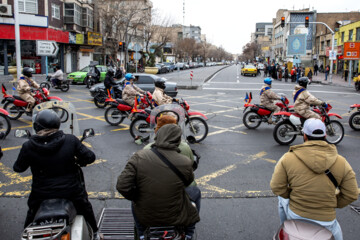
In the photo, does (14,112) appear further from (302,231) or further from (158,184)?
(302,231)

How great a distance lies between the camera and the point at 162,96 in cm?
859

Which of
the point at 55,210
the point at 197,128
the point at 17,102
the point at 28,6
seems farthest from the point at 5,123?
the point at 28,6

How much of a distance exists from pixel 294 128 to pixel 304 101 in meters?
0.77

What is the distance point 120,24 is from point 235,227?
102ft

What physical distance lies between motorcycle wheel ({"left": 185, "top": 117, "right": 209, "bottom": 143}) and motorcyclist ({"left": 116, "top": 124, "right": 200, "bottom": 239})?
5612 mm

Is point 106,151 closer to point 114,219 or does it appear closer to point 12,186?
point 12,186

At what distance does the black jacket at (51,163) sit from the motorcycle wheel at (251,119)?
788 cm

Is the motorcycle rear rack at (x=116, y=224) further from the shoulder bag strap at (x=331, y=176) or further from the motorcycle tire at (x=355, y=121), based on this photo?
the motorcycle tire at (x=355, y=121)

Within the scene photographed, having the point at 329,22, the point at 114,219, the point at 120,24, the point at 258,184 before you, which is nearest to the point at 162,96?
the point at 258,184

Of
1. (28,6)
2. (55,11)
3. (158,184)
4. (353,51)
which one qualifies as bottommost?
(158,184)

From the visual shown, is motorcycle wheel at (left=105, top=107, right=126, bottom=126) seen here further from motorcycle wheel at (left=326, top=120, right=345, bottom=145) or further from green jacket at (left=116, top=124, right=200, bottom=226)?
green jacket at (left=116, top=124, right=200, bottom=226)

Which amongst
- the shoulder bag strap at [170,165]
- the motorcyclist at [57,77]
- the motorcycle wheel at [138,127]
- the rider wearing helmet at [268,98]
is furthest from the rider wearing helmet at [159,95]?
the motorcyclist at [57,77]

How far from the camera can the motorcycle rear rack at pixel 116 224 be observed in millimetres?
3975

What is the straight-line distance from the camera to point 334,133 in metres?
8.70
